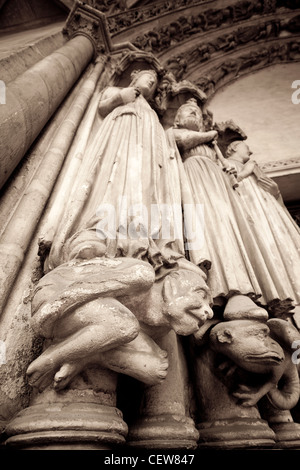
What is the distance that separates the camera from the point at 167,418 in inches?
36.2

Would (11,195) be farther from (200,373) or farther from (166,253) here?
(200,373)

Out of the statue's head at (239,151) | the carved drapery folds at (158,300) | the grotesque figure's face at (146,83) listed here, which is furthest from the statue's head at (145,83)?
the statue's head at (239,151)

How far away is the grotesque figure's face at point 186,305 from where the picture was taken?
Result: 827mm

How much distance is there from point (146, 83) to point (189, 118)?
460 mm

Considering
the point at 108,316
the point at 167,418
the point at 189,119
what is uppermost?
the point at 189,119

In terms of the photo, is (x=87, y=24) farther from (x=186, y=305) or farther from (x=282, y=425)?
(x=282, y=425)

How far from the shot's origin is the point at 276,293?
54.4 inches

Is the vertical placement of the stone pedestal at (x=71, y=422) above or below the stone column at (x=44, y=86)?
below

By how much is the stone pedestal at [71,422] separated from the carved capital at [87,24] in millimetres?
3349

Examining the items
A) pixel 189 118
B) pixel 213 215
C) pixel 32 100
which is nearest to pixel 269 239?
pixel 213 215

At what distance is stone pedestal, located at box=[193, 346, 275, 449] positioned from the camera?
39.2 inches

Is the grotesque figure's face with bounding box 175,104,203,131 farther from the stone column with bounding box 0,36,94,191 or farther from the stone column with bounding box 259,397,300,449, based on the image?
the stone column with bounding box 259,397,300,449

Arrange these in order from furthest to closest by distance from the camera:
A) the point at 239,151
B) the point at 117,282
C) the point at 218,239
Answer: the point at 239,151, the point at 218,239, the point at 117,282

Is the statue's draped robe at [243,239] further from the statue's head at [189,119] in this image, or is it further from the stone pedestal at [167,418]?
the stone pedestal at [167,418]
